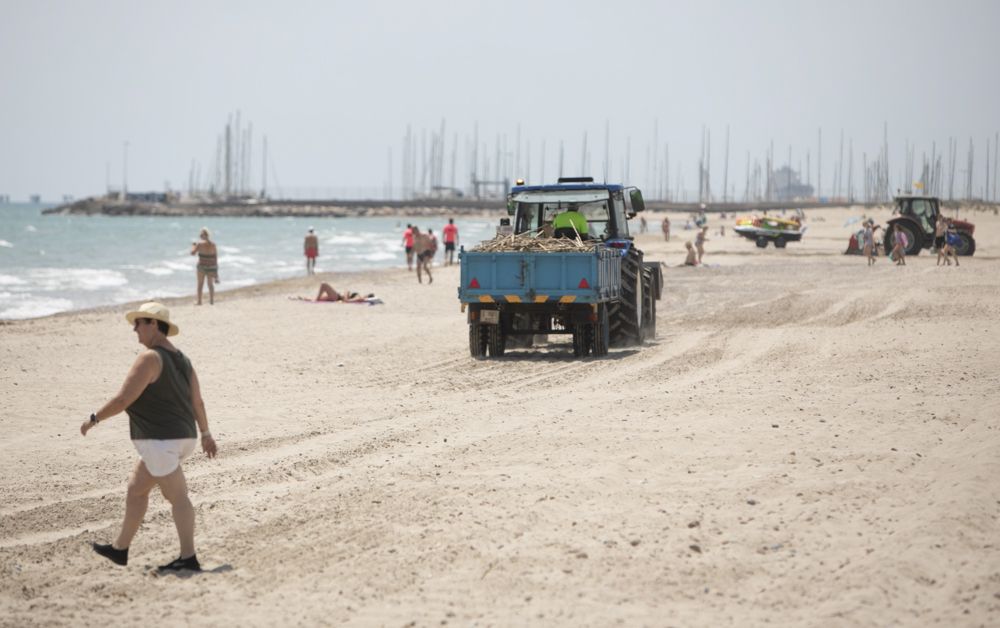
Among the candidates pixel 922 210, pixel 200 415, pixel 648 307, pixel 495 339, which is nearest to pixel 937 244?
pixel 922 210

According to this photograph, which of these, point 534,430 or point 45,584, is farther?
point 534,430

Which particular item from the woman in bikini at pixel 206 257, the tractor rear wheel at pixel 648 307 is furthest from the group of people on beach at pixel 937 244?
the woman in bikini at pixel 206 257

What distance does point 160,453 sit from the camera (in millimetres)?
6582

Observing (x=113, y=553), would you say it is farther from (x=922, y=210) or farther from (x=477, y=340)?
(x=922, y=210)

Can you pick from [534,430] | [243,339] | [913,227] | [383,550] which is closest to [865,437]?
[534,430]

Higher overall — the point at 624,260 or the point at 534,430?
the point at 624,260

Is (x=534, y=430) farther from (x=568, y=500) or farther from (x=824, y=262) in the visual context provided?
(x=824, y=262)

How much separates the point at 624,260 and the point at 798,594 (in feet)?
37.2

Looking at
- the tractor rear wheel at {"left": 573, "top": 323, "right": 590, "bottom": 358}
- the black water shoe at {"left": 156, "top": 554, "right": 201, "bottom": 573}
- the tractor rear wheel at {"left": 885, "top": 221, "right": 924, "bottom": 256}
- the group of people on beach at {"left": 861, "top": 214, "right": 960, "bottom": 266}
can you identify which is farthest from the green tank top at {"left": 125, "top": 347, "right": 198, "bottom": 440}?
the tractor rear wheel at {"left": 885, "top": 221, "right": 924, "bottom": 256}

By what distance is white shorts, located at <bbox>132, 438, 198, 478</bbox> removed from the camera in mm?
6574

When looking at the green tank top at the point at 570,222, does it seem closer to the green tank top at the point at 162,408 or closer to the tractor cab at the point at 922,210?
the green tank top at the point at 162,408

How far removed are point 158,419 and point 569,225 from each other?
36.9 ft

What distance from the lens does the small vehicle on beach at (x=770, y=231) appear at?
2151 inches

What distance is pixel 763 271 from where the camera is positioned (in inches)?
1401
